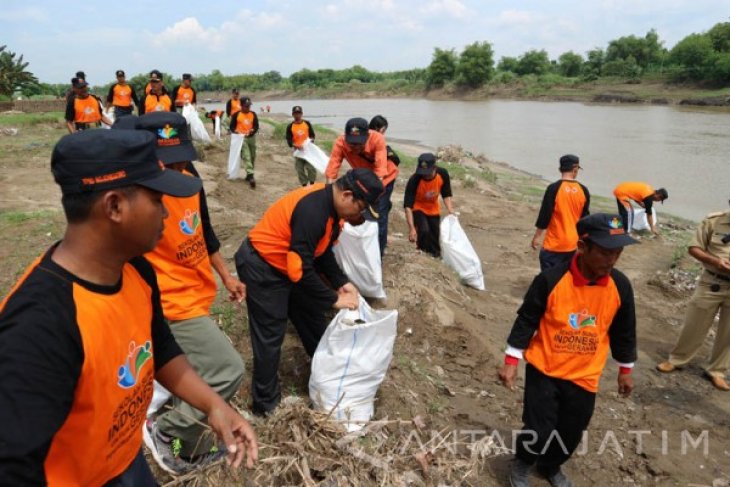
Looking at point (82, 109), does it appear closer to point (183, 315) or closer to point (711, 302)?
point (183, 315)

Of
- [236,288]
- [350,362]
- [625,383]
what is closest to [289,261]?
[236,288]

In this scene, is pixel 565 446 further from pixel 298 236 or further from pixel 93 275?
pixel 93 275

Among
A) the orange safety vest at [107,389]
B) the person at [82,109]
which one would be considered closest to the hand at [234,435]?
the orange safety vest at [107,389]

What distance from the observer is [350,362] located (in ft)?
9.29

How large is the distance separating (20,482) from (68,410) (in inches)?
6.1

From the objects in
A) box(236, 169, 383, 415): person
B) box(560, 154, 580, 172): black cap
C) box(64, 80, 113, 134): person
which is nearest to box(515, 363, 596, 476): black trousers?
box(236, 169, 383, 415): person

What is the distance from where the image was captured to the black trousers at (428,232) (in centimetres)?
628

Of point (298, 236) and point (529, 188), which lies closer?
point (298, 236)

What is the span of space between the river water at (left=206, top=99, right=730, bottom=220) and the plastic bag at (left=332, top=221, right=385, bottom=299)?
1063cm

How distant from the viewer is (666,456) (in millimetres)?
3406

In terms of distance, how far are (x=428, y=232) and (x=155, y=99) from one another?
629 cm

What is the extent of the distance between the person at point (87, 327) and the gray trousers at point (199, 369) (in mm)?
897

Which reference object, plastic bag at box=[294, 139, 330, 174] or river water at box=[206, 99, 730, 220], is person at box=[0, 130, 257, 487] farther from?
river water at box=[206, 99, 730, 220]

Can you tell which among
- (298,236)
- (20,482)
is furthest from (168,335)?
(298,236)
